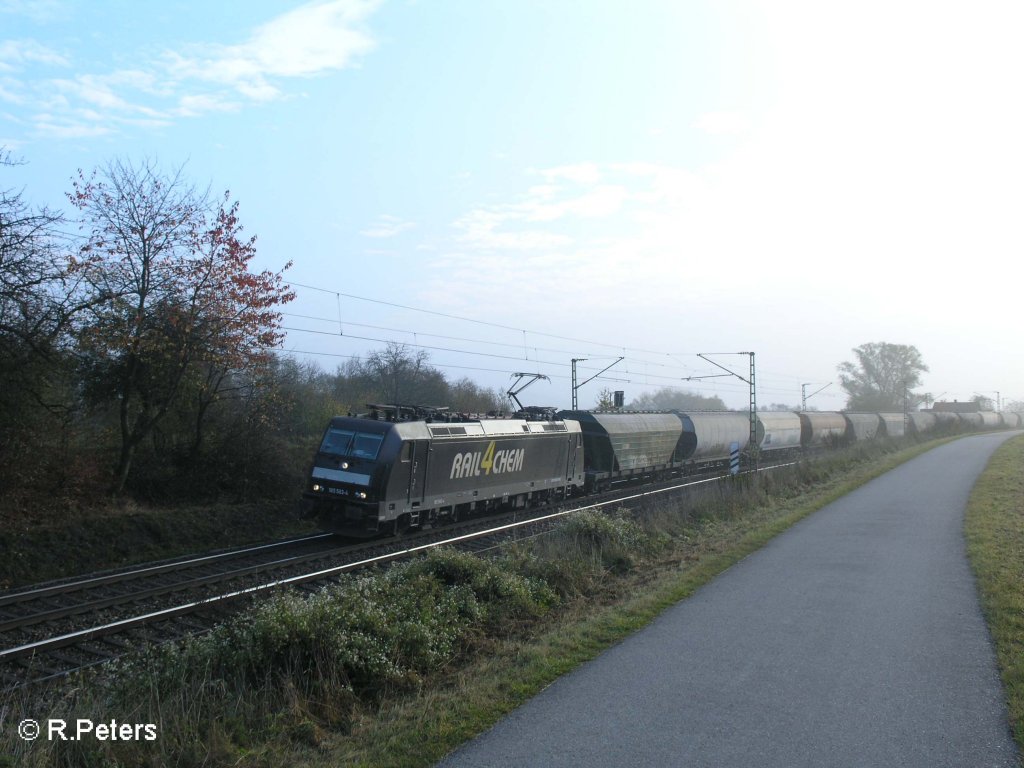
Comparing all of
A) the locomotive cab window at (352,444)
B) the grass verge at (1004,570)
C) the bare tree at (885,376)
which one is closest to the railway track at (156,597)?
the locomotive cab window at (352,444)

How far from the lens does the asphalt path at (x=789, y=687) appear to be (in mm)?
5402

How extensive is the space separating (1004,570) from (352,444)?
12.3 m

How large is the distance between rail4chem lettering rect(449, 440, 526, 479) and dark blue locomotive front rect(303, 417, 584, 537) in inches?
1.0

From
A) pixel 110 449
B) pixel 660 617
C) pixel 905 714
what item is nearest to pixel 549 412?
pixel 110 449

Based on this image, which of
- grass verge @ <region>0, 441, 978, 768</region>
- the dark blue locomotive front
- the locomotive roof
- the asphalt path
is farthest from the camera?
the locomotive roof

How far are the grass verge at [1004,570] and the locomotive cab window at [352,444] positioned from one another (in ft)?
37.2

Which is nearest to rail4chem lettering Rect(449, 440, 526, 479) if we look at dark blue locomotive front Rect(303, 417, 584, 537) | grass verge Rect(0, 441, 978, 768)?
dark blue locomotive front Rect(303, 417, 584, 537)

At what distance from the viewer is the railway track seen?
948cm

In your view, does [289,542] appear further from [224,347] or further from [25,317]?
[25,317]

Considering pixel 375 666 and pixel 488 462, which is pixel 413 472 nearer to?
pixel 488 462

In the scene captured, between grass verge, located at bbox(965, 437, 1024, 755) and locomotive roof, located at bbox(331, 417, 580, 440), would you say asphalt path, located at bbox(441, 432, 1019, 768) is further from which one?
locomotive roof, located at bbox(331, 417, 580, 440)

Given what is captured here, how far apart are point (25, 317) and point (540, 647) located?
15.6 metres

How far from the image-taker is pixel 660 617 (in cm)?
923

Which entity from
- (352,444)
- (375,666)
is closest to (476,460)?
(352,444)
